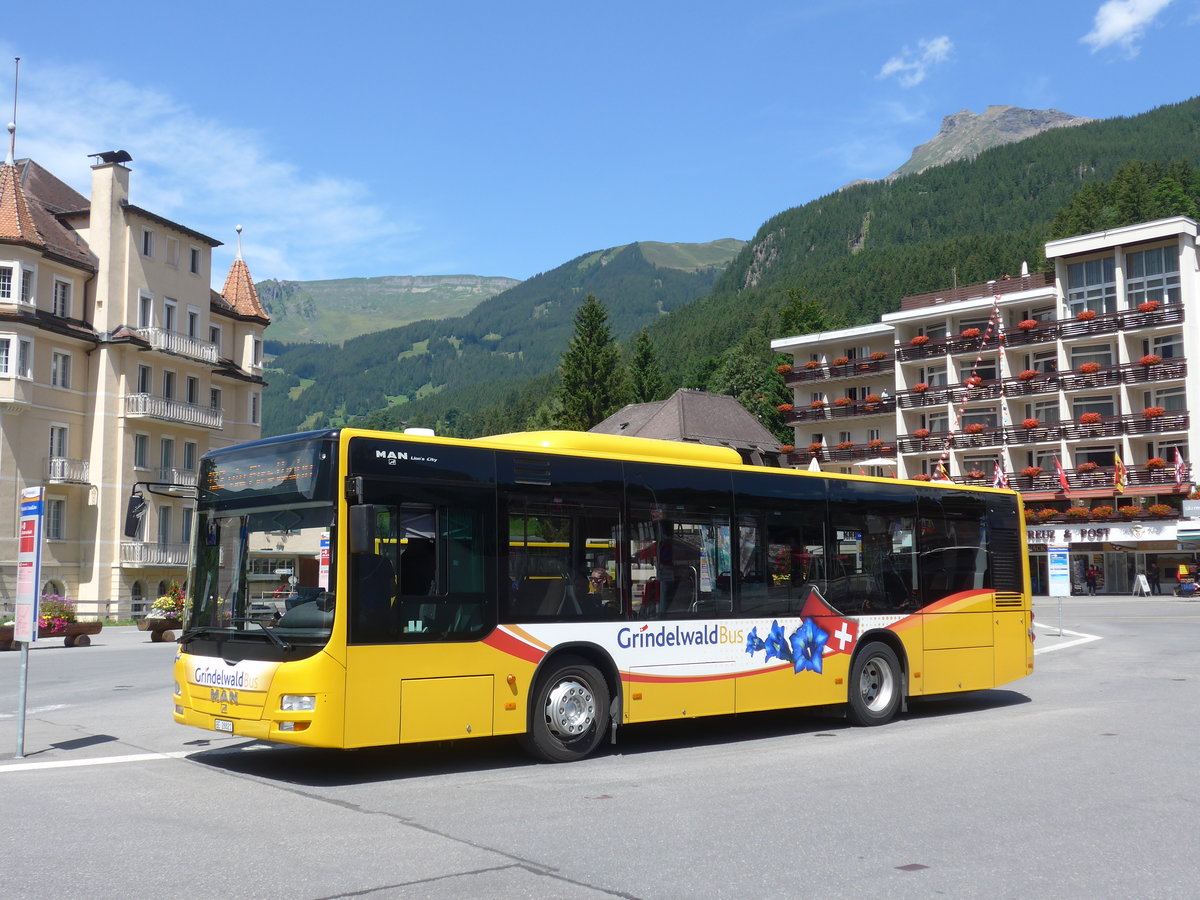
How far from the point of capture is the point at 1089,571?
6538 centimetres

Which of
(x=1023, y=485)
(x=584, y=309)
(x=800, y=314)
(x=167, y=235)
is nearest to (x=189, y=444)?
(x=167, y=235)

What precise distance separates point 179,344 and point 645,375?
42.3 m

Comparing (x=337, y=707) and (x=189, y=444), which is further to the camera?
(x=189, y=444)

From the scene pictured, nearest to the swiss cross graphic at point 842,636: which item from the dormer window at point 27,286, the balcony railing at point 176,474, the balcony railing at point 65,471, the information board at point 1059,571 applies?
the information board at point 1059,571

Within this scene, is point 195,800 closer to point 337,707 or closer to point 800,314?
point 337,707

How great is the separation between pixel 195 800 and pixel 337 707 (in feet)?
4.05

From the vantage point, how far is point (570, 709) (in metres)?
Result: 11.0

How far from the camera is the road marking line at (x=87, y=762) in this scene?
10.4 meters

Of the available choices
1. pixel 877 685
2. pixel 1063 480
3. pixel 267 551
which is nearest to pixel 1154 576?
pixel 1063 480

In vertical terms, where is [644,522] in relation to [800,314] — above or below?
below

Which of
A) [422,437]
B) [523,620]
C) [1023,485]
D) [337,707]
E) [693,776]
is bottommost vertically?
[693,776]

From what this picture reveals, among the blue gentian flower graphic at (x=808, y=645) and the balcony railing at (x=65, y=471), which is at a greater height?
the balcony railing at (x=65, y=471)

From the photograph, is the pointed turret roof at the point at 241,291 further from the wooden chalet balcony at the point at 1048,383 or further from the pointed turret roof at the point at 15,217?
the wooden chalet balcony at the point at 1048,383

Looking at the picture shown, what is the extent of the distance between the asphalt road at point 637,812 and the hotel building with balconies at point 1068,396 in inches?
2078
